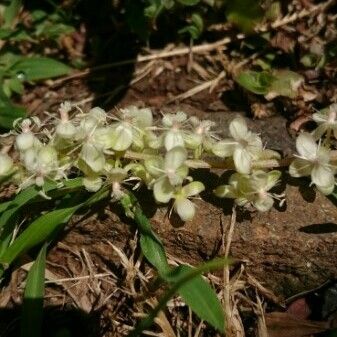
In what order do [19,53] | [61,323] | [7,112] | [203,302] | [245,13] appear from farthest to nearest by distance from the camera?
1. [19,53]
2. [245,13]
3. [7,112]
4. [61,323]
5. [203,302]

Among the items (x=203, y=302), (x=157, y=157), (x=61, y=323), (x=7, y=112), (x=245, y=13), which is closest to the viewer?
(x=203, y=302)

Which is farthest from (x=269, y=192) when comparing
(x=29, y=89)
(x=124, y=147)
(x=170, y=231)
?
(x=29, y=89)

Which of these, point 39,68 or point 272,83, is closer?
point 272,83

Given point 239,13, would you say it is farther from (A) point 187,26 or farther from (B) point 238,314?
(B) point 238,314

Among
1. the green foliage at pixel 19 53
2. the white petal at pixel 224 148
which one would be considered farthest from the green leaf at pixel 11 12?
the white petal at pixel 224 148

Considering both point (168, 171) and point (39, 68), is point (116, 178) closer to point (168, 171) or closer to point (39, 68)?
point (168, 171)

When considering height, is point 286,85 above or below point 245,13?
below

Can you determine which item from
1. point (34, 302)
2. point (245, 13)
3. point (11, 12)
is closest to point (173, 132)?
point (34, 302)
